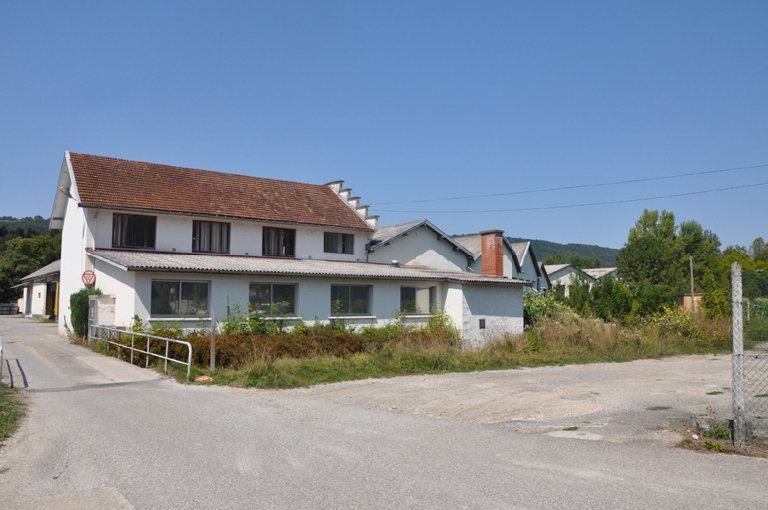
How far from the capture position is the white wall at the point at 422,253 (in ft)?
110

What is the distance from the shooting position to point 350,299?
84.1 ft

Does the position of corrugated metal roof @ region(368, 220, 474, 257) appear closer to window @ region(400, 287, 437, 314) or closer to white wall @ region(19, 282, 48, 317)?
window @ region(400, 287, 437, 314)

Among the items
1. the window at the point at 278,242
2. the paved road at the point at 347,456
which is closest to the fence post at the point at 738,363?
the paved road at the point at 347,456

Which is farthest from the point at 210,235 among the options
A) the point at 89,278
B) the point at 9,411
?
the point at 9,411

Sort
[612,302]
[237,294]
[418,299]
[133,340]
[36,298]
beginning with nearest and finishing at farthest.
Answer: [133,340] < [237,294] < [418,299] < [612,302] < [36,298]

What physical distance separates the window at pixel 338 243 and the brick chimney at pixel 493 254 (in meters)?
6.89

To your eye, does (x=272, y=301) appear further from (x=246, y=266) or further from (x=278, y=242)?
(x=278, y=242)

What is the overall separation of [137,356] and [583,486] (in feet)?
49.3

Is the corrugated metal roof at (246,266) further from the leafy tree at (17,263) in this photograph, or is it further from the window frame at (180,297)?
the leafy tree at (17,263)

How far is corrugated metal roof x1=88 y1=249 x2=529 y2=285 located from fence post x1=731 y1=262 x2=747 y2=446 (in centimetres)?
1678

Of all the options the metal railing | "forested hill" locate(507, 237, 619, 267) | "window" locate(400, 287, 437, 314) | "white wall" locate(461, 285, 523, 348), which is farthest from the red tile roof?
"forested hill" locate(507, 237, 619, 267)

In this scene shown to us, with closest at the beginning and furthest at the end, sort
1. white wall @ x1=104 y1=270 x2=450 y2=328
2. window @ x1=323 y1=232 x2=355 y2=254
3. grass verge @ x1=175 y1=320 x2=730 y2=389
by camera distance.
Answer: grass verge @ x1=175 y1=320 x2=730 y2=389
white wall @ x1=104 y1=270 x2=450 y2=328
window @ x1=323 y1=232 x2=355 y2=254

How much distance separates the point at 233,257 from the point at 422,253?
11.4 m

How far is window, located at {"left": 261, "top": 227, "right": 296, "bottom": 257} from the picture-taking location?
2955 cm
